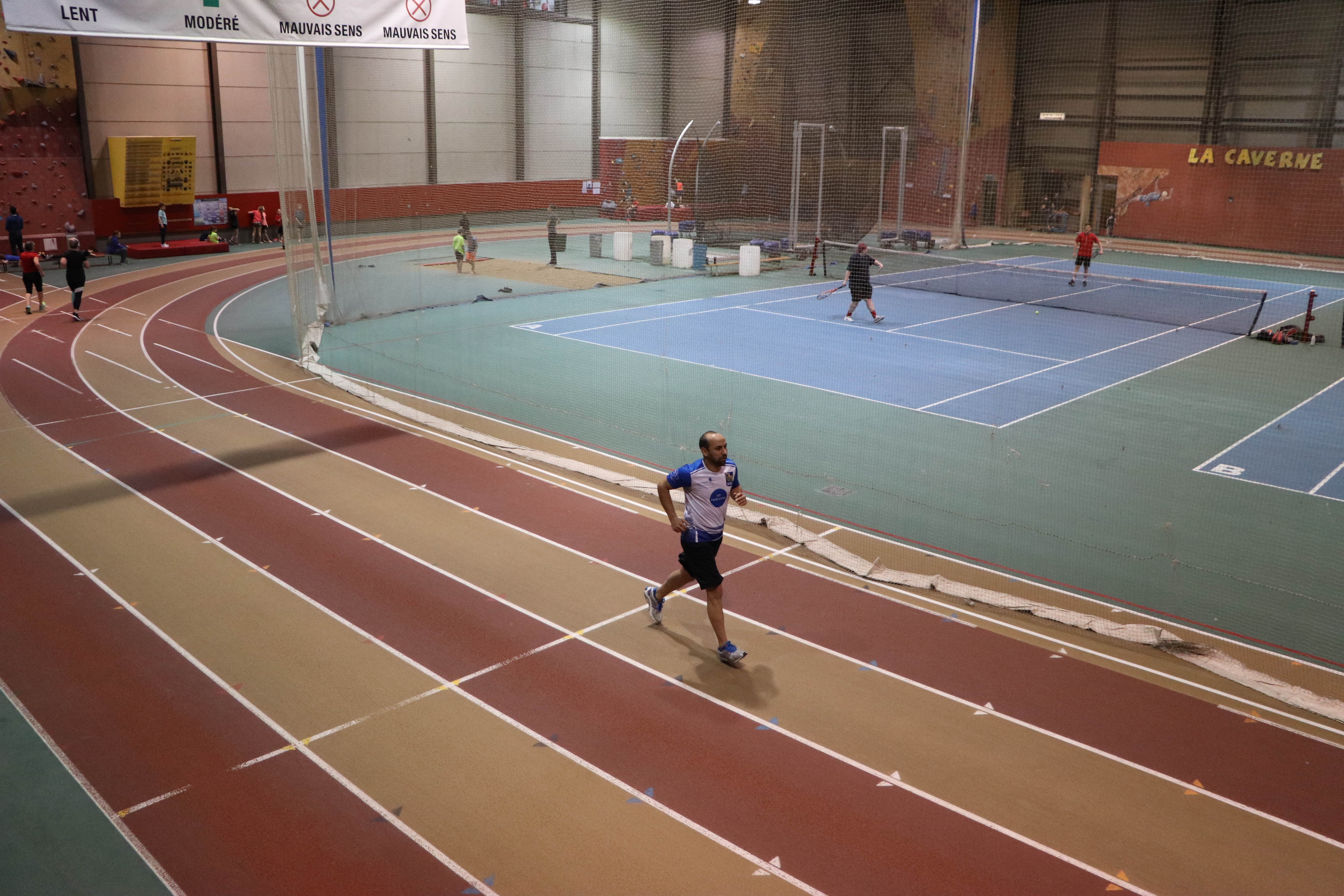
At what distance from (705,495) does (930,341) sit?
13536 millimetres

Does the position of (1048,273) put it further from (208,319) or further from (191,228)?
(191,228)

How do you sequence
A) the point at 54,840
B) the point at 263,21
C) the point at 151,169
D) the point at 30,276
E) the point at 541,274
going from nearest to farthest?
the point at 54,840 < the point at 263,21 < the point at 30,276 < the point at 541,274 < the point at 151,169

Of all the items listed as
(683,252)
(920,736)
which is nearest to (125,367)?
(920,736)

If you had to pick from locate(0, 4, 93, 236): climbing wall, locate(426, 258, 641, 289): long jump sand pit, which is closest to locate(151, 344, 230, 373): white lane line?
locate(426, 258, 641, 289): long jump sand pit

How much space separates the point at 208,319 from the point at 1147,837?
69.0ft

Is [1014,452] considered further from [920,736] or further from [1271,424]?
[920,736]

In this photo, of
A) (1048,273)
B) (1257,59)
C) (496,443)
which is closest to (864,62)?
(1048,273)

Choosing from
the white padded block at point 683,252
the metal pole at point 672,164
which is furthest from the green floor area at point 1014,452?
the white padded block at point 683,252

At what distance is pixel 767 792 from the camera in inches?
238

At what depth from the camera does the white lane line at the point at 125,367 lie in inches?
632

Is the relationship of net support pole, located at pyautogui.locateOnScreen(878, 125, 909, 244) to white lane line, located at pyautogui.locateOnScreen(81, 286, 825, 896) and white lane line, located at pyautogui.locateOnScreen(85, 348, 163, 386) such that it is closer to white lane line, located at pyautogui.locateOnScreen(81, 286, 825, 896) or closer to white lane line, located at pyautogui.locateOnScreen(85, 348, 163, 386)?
white lane line, located at pyautogui.locateOnScreen(85, 348, 163, 386)

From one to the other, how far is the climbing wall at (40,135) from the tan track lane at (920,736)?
79.1 ft

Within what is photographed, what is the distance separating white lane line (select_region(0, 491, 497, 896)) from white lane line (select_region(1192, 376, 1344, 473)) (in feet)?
34.0

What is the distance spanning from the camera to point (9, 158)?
27.7 meters
